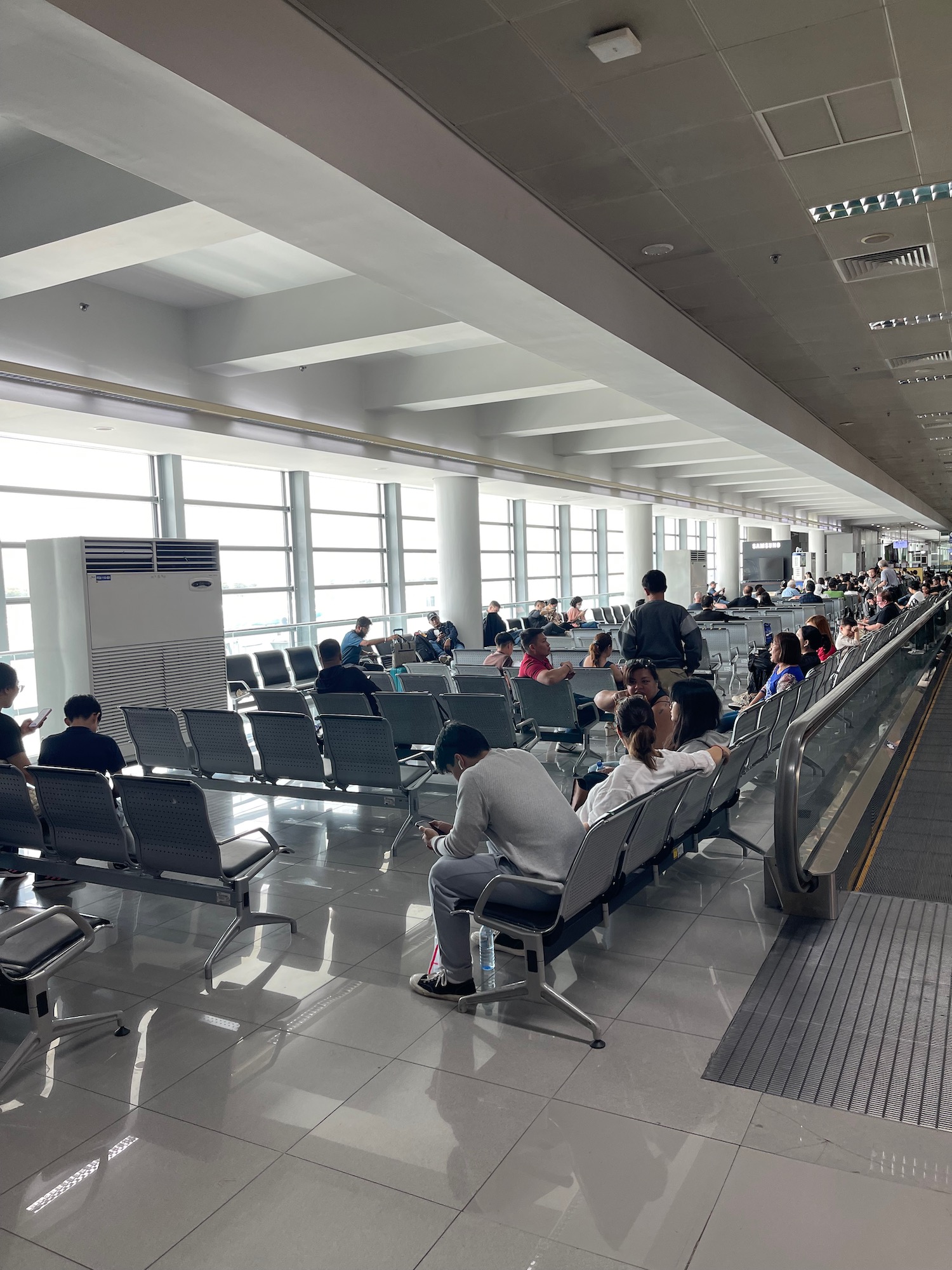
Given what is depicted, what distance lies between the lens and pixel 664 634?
744 cm

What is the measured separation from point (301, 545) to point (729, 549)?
20259 mm

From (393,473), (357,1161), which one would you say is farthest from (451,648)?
(357,1161)

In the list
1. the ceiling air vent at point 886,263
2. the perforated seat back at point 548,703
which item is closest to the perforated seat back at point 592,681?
the perforated seat back at point 548,703

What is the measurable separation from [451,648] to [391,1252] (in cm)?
1150

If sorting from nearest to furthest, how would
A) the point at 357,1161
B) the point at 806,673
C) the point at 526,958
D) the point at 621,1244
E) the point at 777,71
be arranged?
the point at 621,1244, the point at 357,1161, the point at 526,958, the point at 777,71, the point at 806,673

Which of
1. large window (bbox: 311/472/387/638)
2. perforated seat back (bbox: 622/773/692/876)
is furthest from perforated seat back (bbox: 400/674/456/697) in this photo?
large window (bbox: 311/472/387/638)

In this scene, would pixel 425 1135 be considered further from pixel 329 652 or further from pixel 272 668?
pixel 272 668

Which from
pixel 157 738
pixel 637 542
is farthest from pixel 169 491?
pixel 637 542

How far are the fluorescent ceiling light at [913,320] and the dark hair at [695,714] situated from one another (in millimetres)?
5295

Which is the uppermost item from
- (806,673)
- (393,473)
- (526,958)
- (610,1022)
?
(393,473)

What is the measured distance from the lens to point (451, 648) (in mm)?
13711

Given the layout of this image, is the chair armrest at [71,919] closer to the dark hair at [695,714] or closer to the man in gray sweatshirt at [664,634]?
the dark hair at [695,714]

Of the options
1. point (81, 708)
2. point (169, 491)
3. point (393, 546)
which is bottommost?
point (81, 708)

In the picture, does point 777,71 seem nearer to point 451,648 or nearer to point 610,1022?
point 610,1022
